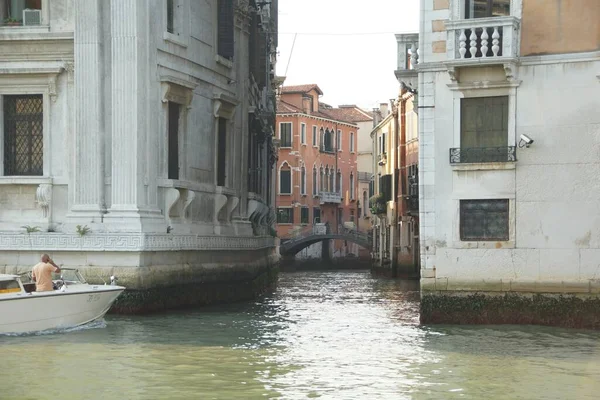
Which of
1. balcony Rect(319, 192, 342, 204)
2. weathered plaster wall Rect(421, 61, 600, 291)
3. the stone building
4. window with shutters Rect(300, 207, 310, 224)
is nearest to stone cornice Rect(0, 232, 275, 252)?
the stone building

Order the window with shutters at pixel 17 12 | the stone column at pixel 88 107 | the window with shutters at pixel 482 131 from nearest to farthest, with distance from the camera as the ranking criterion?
1. the window with shutters at pixel 482 131
2. the stone column at pixel 88 107
3. the window with shutters at pixel 17 12

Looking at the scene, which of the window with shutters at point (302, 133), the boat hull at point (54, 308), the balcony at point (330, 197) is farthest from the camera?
the balcony at point (330, 197)

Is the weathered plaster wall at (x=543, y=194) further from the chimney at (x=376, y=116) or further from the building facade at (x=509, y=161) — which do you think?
the chimney at (x=376, y=116)

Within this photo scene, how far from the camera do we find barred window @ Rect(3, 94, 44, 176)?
23.7 meters

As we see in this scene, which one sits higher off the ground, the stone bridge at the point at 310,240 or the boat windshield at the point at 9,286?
the boat windshield at the point at 9,286

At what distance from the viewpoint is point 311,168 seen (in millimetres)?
73188

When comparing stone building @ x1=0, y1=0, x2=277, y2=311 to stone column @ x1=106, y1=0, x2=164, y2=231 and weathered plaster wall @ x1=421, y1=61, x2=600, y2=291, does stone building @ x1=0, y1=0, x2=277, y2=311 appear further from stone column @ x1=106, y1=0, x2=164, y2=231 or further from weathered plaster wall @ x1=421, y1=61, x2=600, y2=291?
weathered plaster wall @ x1=421, y1=61, x2=600, y2=291

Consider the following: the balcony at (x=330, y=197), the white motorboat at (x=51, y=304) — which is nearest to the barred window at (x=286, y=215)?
the balcony at (x=330, y=197)

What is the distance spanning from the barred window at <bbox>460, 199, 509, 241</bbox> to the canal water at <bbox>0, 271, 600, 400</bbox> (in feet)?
4.93

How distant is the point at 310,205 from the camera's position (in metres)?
73.1

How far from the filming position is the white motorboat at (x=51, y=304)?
18.0 metres

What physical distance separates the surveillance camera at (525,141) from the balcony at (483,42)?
1.04m

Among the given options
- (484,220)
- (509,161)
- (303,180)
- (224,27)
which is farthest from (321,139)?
(509,161)

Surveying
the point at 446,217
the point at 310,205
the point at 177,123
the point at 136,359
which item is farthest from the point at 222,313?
the point at 310,205
